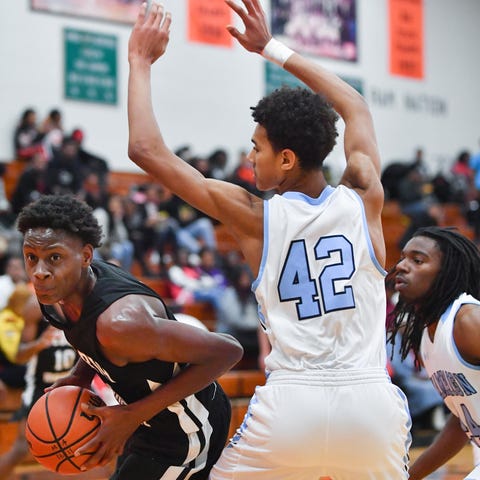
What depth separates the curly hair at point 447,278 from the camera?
381 cm

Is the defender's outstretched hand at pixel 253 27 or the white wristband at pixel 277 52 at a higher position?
the defender's outstretched hand at pixel 253 27

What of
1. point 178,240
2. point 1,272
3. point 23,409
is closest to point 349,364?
point 23,409

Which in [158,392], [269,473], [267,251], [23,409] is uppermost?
[267,251]

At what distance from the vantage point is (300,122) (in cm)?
300

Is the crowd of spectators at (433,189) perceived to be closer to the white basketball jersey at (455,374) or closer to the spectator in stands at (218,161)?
the spectator in stands at (218,161)

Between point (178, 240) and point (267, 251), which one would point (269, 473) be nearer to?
point (267, 251)

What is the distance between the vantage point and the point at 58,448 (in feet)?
9.98

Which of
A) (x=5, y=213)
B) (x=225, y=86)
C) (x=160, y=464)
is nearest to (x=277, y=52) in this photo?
(x=160, y=464)

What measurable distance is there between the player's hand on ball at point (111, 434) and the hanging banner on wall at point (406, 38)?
54.4ft

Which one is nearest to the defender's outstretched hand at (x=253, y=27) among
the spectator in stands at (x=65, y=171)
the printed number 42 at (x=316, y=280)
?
the printed number 42 at (x=316, y=280)

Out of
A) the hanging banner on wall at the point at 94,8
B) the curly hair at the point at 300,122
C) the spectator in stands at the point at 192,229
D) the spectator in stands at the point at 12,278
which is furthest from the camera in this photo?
the hanging banner on wall at the point at 94,8

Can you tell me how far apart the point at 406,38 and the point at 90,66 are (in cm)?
747

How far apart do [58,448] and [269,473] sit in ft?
2.44

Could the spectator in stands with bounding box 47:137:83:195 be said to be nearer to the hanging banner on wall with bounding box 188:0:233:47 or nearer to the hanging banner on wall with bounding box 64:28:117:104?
the hanging banner on wall with bounding box 64:28:117:104
